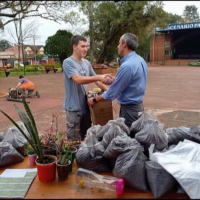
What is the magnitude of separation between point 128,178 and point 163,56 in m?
43.6

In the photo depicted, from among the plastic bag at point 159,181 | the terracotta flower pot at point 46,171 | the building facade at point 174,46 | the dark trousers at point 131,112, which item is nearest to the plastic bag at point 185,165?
the plastic bag at point 159,181

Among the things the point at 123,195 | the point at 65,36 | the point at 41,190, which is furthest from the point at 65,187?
the point at 65,36

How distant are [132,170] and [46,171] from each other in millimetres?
594

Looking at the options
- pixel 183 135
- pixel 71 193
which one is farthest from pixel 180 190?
pixel 71 193

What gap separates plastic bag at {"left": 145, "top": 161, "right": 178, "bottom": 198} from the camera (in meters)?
1.32

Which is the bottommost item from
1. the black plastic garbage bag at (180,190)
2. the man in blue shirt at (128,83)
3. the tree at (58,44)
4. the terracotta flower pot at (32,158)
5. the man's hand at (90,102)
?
the black plastic garbage bag at (180,190)

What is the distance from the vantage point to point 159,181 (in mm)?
1328

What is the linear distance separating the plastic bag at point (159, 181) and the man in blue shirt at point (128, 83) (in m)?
1.23

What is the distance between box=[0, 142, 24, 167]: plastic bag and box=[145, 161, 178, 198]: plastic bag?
1119mm

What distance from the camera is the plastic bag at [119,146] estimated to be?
1459 millimetres

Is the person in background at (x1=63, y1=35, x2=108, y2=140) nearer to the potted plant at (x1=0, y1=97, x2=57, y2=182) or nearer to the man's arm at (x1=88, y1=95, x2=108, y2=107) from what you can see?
the man's arm at (x1=88, y1=95, x2=108, y2=107)

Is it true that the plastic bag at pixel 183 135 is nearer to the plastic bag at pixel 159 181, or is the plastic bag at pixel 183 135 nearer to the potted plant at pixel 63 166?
the plastic bag at pixel 159 181

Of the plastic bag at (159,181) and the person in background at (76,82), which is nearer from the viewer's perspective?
the plastic bag at (159,181)

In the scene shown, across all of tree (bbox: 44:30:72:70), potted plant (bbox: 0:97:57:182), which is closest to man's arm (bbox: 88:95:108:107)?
potted plant (bbox: 0:97:57:182)
